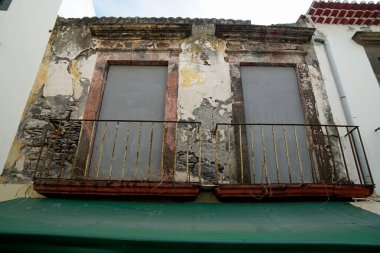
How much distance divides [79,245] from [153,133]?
9.69ft

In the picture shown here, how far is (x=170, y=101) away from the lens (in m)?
5.40

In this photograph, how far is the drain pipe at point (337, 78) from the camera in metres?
5.38

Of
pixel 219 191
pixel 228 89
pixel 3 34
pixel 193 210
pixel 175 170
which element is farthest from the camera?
pixel 3 34

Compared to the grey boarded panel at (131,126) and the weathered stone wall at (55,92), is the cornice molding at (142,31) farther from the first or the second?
the grey boarded panel at (131,126)

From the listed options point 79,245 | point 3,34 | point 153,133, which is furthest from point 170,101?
point 3,34

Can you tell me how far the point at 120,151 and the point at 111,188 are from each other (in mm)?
976

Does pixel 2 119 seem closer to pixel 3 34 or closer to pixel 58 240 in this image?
pixel 3 34

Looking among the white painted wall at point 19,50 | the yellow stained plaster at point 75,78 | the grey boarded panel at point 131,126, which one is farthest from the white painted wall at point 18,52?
the grey boarded panel at point 131,126

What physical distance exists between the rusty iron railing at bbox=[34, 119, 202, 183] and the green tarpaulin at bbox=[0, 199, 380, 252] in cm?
65

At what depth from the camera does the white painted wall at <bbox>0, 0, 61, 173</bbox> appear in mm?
5203

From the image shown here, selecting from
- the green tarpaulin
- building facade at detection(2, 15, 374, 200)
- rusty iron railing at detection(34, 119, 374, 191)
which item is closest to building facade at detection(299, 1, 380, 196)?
building facade at detection(2, 15, 374, 200)

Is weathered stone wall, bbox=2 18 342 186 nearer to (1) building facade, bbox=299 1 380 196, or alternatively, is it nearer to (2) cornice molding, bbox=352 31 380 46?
(1) building facade, bbox=299 1 380 196

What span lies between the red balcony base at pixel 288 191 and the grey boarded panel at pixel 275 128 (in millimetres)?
376

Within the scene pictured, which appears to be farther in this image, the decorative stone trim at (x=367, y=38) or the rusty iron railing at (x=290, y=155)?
the decorative stone trim at (x=367, y=38)
